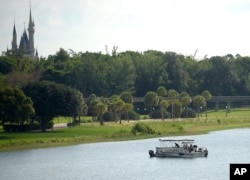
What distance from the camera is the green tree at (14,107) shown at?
414ft

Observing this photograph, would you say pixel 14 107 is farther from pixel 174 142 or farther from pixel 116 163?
pixel 116 163

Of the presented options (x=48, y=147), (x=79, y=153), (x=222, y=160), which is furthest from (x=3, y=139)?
(x=222, y=160)

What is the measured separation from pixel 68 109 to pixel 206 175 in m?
57.0

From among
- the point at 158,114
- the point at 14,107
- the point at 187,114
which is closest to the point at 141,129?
the point at 14,107

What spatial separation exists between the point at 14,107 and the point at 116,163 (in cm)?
3338

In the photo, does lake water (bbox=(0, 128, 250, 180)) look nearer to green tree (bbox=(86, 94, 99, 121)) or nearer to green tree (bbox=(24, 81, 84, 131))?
green tree (bbox=(24, 81, 84, 131))

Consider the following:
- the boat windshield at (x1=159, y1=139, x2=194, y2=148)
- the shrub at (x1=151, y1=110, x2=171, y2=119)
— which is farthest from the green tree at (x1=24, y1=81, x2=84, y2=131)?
the shrub at (x1=151, y1=110, x2=171, y2=119)

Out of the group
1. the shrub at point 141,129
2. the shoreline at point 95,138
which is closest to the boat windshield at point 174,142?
the shoreline at point 95,138

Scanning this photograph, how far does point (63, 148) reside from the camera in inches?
4562

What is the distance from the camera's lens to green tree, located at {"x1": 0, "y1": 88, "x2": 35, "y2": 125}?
12606 cm

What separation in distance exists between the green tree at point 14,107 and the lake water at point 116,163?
12641 mm

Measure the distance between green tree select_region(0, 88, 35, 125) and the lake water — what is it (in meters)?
12.6

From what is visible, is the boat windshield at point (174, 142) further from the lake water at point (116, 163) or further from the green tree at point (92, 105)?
the green tree at point (92, 105)

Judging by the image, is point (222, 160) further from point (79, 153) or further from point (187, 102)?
point (187, 102)
